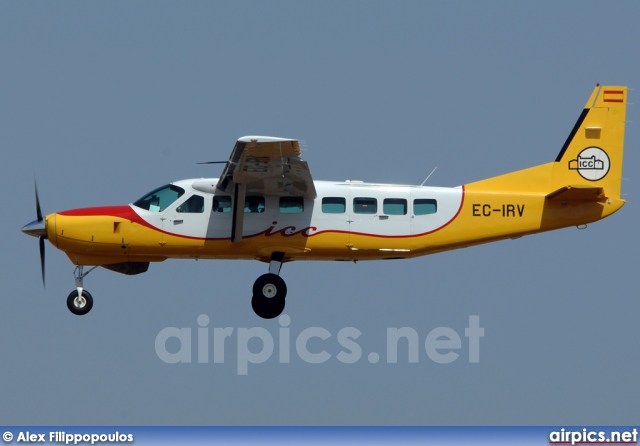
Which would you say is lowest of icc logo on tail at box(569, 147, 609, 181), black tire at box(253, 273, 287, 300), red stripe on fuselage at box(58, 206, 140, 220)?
black tire at box(253, 273, 287, 300)

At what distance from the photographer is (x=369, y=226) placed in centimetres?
2927

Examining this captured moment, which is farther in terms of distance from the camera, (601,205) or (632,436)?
(601,205)

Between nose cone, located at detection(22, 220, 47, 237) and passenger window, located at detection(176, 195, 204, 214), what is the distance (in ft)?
9.73

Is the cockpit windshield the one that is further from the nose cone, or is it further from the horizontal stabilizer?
the horizontal stabilizer

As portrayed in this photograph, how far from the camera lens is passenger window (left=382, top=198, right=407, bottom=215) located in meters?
29.3

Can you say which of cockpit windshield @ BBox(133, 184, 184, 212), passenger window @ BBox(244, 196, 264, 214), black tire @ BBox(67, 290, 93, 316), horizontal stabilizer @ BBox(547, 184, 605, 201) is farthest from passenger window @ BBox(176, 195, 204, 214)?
horizontal stabilizer @ BBox(547, 184, 605, 201)

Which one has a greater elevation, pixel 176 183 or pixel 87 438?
pixel 176 183

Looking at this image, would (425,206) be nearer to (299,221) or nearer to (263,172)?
(299,221)

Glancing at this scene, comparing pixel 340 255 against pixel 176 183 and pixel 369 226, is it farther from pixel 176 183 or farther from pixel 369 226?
pixel 176 183

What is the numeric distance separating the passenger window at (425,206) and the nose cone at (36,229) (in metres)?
8.10

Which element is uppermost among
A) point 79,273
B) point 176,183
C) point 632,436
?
point 176,183

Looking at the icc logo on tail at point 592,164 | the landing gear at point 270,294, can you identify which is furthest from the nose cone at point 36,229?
the icc logo on tail at point 592,164

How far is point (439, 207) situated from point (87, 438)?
8.97 m

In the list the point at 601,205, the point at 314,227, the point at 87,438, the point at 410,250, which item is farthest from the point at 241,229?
the point at 601,205
